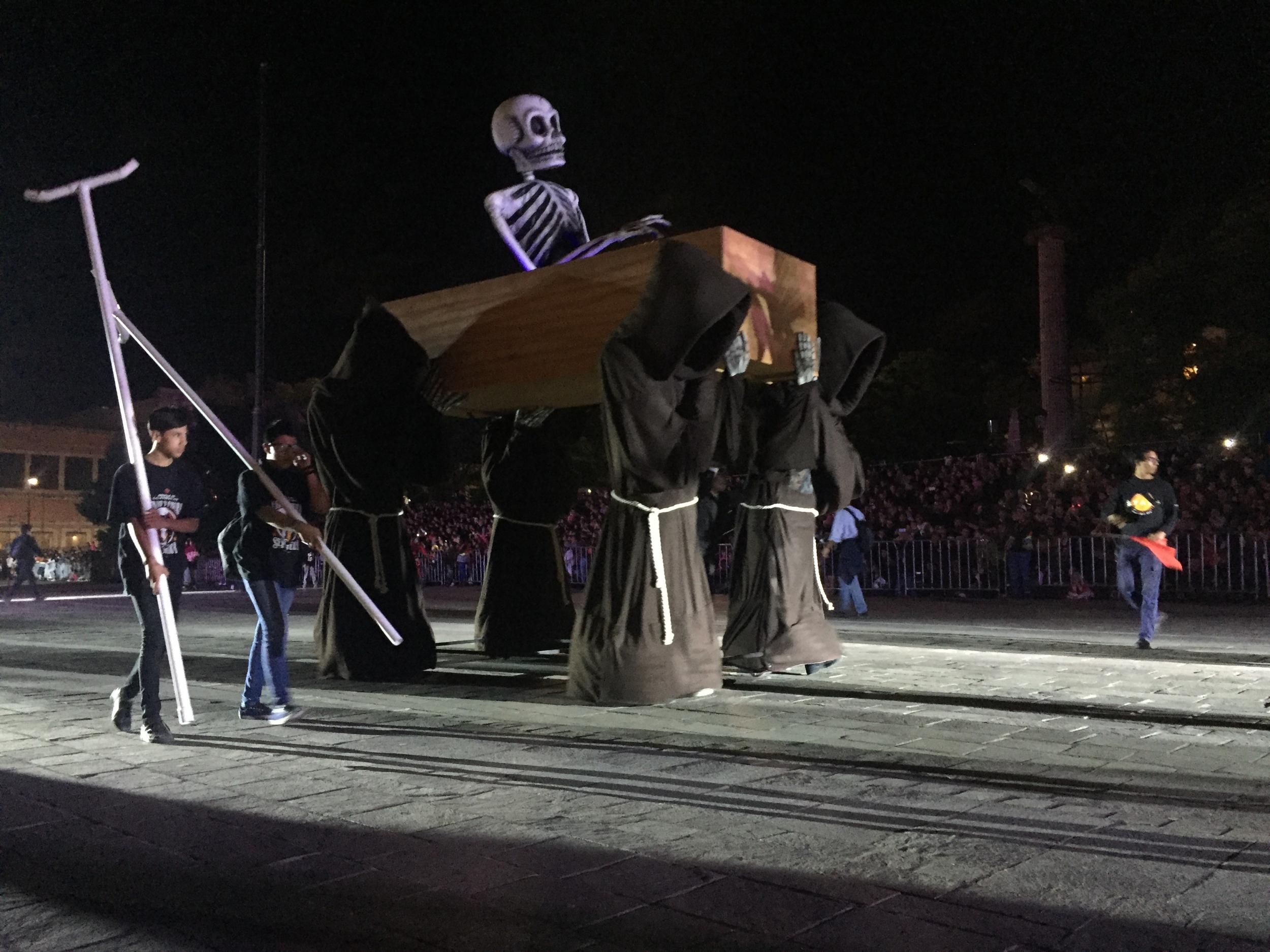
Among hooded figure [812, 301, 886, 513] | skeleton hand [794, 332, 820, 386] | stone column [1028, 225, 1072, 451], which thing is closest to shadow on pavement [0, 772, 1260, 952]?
skeleton hand [794, 332, 820, 386]

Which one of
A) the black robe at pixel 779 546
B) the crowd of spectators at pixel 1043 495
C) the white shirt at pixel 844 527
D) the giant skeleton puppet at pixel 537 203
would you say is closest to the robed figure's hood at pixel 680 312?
the giant skeleton puppet at pixel 537 203

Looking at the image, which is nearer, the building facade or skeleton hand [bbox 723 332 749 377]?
skeleton hand [bbox 723 332 749 377]

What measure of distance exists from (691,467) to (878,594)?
39.8 ft

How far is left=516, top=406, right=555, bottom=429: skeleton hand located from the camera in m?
9.71

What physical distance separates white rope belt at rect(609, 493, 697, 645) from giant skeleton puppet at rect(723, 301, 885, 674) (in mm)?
1230

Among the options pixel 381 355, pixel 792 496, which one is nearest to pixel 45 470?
pixel 381 355

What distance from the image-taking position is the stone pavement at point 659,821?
3104mm

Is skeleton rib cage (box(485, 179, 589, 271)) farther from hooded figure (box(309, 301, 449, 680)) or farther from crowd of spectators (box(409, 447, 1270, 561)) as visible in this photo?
crowd of spectators (box(409, 447, 1270, 561))

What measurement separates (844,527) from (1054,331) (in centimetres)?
1641

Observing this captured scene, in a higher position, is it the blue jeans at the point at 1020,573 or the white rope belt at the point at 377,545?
the white rope belt at the point at 377,545

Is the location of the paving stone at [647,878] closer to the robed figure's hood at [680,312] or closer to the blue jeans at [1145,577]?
the robed figure's hood at [680,312]

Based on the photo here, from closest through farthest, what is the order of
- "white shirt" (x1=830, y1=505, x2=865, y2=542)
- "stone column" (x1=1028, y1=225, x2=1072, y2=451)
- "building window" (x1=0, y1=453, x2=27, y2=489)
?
"white shirt" (x1=830, y1=505, x2=865, y2=542) < "stone column" (x1=1028, y1=225, x2=1072, y2=451) < "building window" (x1=0, y1=453, x2=27, y2=489)

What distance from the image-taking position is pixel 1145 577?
32.4 ft

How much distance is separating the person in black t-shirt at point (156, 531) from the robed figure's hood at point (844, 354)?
4607 millimetres
